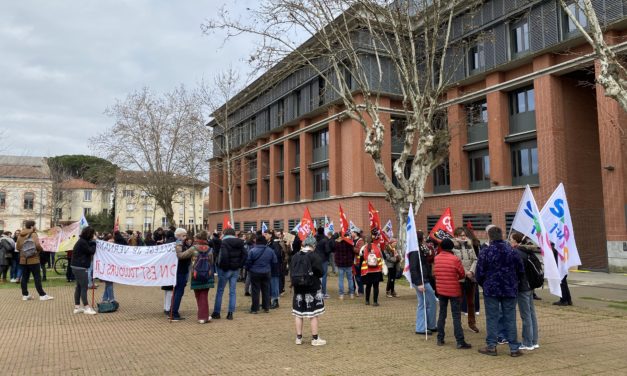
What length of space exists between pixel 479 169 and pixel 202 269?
22045mm

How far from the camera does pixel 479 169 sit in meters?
27.8

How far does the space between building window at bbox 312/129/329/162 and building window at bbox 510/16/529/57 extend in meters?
14.5

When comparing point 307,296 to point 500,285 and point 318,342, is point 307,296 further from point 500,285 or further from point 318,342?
point 500,285

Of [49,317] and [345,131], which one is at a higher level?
[345,131]

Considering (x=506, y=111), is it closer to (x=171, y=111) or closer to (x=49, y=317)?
(x=171, y=111)

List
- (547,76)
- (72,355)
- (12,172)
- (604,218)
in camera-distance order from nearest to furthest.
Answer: (72,355) < (604,218) < (547,76) < (12,172)

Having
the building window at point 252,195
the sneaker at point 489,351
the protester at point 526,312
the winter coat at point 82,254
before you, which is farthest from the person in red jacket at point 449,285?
the building window at point 252,195

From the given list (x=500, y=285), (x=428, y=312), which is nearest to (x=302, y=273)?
(x=428, y=312)

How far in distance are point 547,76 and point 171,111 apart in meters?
22.5

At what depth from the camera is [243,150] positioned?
45.3 m

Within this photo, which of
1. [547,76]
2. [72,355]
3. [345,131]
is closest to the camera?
[72,355]

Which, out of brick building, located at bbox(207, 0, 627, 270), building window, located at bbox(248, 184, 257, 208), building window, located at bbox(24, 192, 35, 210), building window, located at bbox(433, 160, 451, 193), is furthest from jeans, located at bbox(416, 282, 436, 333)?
building window, located at bbox(24, 192, 35, 210)

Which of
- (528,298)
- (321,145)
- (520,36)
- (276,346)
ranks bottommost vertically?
(276,346)

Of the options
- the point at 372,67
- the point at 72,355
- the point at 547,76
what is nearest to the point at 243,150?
the point at 372,67
